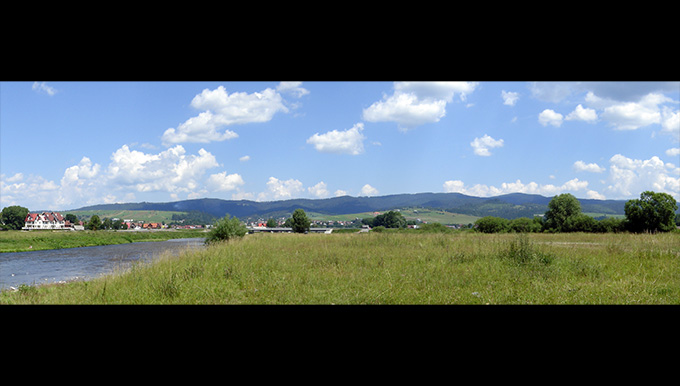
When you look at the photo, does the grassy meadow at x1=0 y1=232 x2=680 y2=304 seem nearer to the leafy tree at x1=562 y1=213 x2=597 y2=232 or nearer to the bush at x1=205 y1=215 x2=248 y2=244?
the bush at x1=205 y1=215 x2=248 y2=244

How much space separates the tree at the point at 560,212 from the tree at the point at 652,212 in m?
2.68

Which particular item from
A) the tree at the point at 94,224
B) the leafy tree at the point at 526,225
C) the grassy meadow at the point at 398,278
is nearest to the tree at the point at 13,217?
the tree at the point at 94,224

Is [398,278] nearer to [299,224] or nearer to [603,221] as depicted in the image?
[299,224]

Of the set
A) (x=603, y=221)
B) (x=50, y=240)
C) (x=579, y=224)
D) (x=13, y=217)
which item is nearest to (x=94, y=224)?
Result: (x=13, y=217)

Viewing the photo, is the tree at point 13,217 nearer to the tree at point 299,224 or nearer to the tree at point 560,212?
the tree at point 299,224

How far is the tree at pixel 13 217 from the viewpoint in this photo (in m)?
28.7

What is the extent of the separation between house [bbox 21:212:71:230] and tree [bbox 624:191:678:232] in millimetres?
40862

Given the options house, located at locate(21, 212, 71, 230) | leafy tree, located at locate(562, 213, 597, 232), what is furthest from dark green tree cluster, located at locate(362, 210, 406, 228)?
house, located at locate(21, 212, 71, 230)

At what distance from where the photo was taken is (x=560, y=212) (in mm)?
21266

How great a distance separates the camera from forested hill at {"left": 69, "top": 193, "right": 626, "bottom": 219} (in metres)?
44.2

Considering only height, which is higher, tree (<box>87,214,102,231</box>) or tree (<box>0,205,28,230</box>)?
tree (<box>0,205,28,230</box>)
